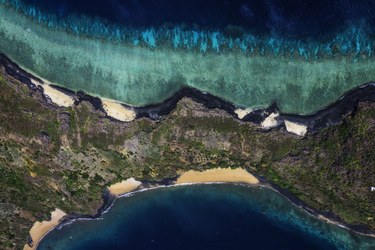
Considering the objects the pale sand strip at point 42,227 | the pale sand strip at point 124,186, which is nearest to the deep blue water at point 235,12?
the pale sand strip at point 124,186

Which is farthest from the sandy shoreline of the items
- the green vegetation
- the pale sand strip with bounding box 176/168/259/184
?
the pale sand strip with bounding box 176/168/259/184

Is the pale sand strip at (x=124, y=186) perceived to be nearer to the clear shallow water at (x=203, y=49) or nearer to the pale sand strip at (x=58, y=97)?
the clear shallow water at (x=203, y=49)

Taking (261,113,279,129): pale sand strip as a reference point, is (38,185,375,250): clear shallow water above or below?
below

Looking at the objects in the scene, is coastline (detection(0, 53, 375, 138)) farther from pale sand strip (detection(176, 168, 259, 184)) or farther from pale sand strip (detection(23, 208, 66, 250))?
pale sand strip (detection(23, 208, 66, 250))

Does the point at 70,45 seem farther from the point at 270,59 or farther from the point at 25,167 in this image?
the point at 270,59

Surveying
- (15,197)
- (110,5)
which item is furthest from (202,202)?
(110,5)

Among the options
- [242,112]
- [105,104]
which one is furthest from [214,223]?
[105,104]
